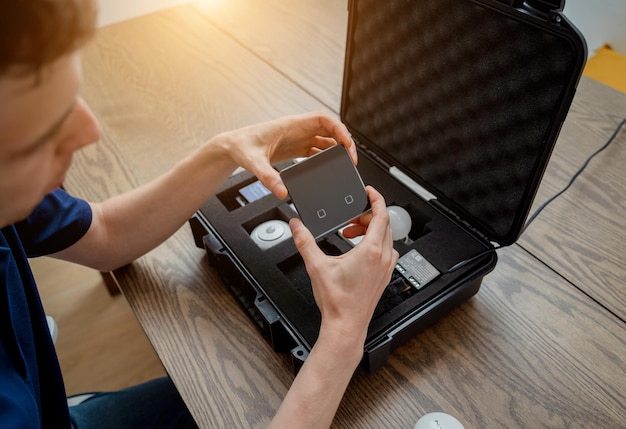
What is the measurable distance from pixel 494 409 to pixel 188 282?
1.62 ft

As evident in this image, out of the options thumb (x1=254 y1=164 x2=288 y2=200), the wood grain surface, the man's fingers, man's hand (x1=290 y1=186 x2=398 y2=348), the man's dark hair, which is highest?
the man's dark hair

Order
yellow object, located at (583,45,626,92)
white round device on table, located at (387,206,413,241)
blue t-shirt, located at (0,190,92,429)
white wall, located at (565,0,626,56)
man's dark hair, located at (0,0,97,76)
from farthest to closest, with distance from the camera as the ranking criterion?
white wall, located at (565,0,626,56)
yellow object, located at (583,45,626,92)
white round device on table, located at (387,206,413,241)
blue t-shirt, located at (0,190,92,429)
man's dark hair, located at (0,0,97,76)

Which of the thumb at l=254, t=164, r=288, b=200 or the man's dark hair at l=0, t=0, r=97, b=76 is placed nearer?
the man's dark hair at l=0, t=0, r=97, b=76

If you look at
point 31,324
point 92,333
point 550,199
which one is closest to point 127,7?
point 92,333

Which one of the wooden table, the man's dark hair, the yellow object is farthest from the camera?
the yellow object

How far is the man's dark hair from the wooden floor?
115 centimetres

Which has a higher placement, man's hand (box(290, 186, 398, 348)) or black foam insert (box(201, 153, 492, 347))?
man's hand (box(290, 186, 398, 348))

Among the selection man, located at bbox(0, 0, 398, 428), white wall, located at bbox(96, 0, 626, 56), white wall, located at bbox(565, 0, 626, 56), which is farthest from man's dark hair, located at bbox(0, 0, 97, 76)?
white wall, located at bbox(565, 0, 626, 56)

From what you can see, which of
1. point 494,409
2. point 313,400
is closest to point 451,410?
point 494,409

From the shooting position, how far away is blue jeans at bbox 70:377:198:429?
834 mm

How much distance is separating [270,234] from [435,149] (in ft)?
1.02

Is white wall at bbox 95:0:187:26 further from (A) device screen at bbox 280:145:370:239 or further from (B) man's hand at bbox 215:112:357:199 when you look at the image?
(A) device screen at bbox 280:145:370:239

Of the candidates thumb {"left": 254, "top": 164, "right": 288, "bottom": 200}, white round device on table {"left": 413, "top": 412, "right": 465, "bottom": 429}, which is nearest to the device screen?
thumb {"left": 254, "top": 164, "right": 288, "bottom": 200}

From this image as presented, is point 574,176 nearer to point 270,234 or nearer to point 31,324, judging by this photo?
point 270,234
